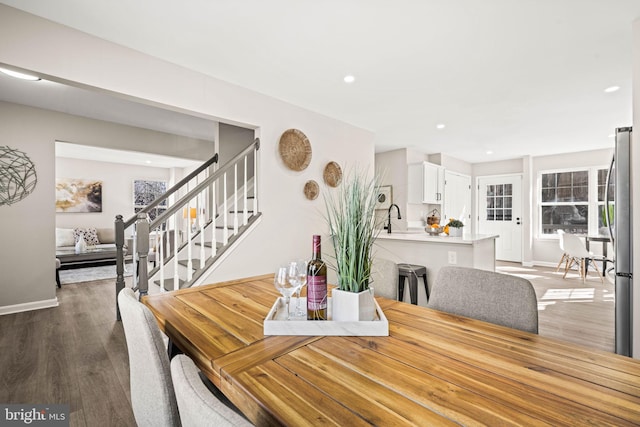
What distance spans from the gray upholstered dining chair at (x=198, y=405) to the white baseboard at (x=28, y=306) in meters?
4.41

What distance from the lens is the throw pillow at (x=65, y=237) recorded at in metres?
6.17

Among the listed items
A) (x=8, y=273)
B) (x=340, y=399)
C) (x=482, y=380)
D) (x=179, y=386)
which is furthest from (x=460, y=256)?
(x=8, y=273)

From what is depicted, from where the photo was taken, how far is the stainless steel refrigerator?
2.15m

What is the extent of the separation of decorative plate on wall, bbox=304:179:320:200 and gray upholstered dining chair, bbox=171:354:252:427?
→ 323cm

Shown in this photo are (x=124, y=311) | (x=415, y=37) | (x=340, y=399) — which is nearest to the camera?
(x=340, y=399)

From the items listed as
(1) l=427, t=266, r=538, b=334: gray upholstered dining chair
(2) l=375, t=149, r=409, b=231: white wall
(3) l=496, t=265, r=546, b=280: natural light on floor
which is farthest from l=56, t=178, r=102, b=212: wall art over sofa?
(3) l=496, t=265, r=546, b=280: natural light on floor

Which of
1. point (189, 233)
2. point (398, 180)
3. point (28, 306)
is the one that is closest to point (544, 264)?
point (398, 180)

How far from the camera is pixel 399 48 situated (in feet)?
8.10

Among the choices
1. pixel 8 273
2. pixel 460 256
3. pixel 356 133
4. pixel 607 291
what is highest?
pixel 356 133

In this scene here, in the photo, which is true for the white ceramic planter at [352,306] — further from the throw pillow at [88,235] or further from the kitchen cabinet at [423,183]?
the throw pillow at [88,235]

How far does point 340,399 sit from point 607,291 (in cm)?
562

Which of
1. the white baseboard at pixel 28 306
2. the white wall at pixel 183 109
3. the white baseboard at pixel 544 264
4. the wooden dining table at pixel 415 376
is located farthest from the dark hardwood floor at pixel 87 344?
the white baseboard at pixel 544 264

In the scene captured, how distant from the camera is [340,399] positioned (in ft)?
2.09

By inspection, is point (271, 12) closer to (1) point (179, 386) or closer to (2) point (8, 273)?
(1) point (179, 386)
